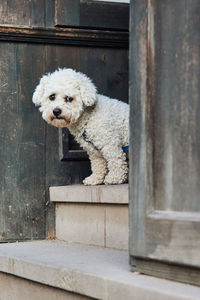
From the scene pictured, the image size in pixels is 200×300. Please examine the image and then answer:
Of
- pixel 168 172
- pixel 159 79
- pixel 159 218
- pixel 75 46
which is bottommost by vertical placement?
pixel 159 218

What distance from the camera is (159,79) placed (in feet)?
6.87

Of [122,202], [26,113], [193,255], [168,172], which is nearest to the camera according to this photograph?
[193,255]

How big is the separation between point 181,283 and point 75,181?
178cm

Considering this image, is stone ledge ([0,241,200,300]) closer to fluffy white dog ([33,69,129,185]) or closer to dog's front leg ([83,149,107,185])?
dog's front leg ([83,149,107,185])

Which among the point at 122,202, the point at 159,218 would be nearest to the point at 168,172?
the point at 159,218

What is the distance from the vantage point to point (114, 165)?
3.37 meters

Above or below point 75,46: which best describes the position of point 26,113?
below

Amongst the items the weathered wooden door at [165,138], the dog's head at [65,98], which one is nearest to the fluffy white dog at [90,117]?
the dog's head at [65,98]

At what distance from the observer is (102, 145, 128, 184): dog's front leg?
336 cm

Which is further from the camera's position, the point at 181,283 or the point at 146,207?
the point at 146,207

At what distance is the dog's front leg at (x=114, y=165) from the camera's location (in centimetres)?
336

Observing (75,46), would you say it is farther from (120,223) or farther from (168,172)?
(168,172)

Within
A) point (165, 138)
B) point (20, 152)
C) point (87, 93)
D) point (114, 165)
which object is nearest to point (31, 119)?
point (20, 152)

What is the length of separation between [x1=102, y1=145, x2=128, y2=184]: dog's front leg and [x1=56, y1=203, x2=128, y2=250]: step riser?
0.72 ft
